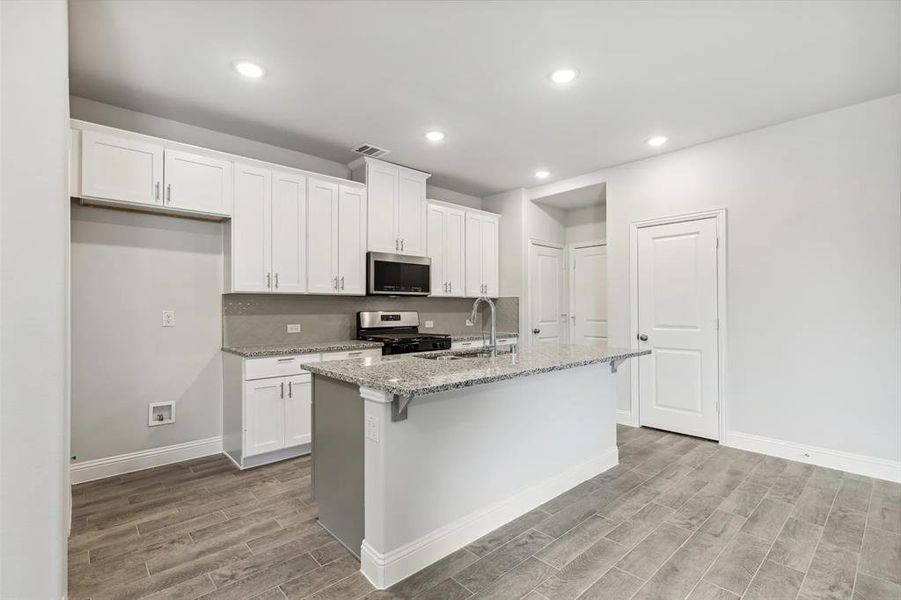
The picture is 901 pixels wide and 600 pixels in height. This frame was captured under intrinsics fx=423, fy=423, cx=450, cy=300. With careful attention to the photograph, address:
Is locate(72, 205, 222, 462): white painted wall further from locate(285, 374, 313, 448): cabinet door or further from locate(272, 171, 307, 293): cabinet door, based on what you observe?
locate(285, 374, 313, 448): cabinet door

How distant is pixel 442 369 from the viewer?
83.4 inches

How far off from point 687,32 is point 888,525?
2.99m

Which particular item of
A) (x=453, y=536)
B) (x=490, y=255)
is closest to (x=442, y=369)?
(x=453, y=536)

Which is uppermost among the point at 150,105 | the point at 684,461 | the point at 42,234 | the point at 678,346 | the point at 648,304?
the point at 150,105

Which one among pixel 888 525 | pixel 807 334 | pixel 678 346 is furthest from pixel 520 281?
pixel 888 525

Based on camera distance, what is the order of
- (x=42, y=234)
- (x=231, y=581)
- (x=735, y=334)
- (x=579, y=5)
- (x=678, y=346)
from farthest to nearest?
(x=678, y=346) → (x=735, y=334) → (x=579, y=5) → (x=231, y=581) → (x=42, y=234)

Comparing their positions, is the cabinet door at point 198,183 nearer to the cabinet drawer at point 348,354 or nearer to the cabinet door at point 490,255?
the cabinet drawer at point 348,354

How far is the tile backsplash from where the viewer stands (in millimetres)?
3695

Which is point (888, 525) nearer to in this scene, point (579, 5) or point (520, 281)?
point (579, 5)

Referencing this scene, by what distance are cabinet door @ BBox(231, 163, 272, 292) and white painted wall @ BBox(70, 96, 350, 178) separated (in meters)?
0.41

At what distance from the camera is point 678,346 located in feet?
13.4

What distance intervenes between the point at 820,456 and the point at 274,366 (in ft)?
14.1

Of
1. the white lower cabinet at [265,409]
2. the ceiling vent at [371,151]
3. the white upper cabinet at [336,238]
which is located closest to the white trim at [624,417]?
the white lower cabinet at [265,409]

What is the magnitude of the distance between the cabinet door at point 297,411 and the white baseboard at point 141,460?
0.73 m
